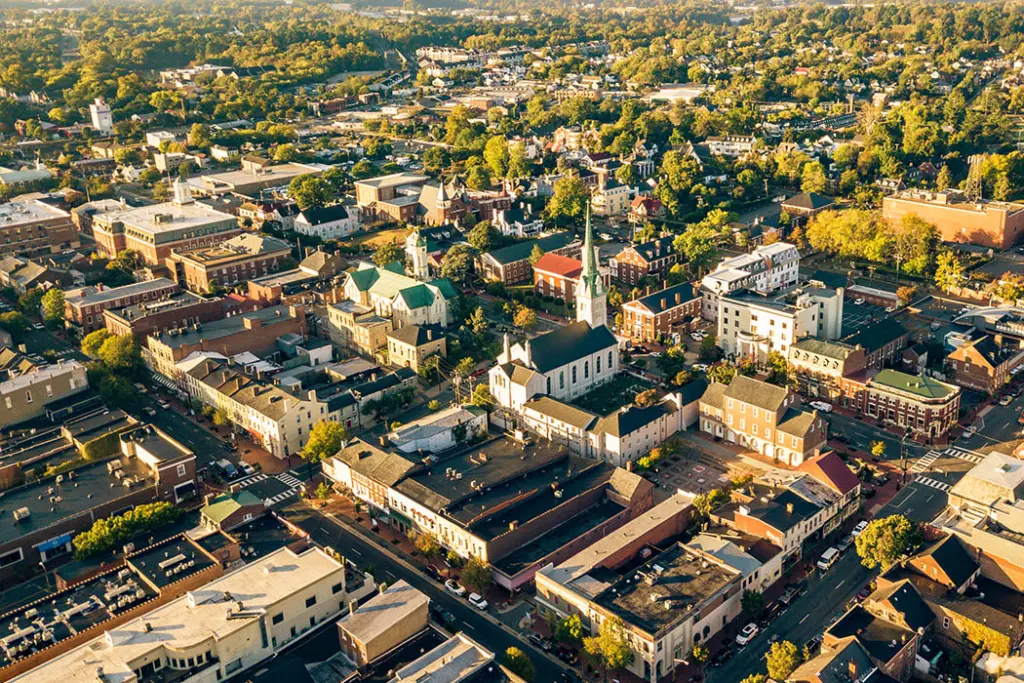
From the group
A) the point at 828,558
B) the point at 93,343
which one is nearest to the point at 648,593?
the point at 828,558

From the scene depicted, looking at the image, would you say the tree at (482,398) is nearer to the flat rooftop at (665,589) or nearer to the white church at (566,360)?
the white church at (566,360)

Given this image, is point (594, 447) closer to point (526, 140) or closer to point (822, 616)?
point (822, 616)

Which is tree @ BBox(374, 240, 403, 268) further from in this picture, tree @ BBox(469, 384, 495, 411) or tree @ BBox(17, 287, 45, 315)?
tree @ BBox(17, 287, 45, 315)

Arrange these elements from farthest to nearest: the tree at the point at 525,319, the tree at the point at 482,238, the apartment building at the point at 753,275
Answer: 1. the tree at the point at 482,238
2. the apartment building at the point at 753,275
3. the tree at the point at 525,319

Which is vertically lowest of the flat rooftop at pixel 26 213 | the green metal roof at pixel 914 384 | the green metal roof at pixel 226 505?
the green metal roof at pixel 914 384

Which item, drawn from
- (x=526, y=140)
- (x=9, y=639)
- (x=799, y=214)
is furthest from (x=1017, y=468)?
(x=526, y=140)

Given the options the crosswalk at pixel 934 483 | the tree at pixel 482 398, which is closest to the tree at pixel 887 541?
the crosswalk at pixel 934 483

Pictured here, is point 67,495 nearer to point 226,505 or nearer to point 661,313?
point 226,505
